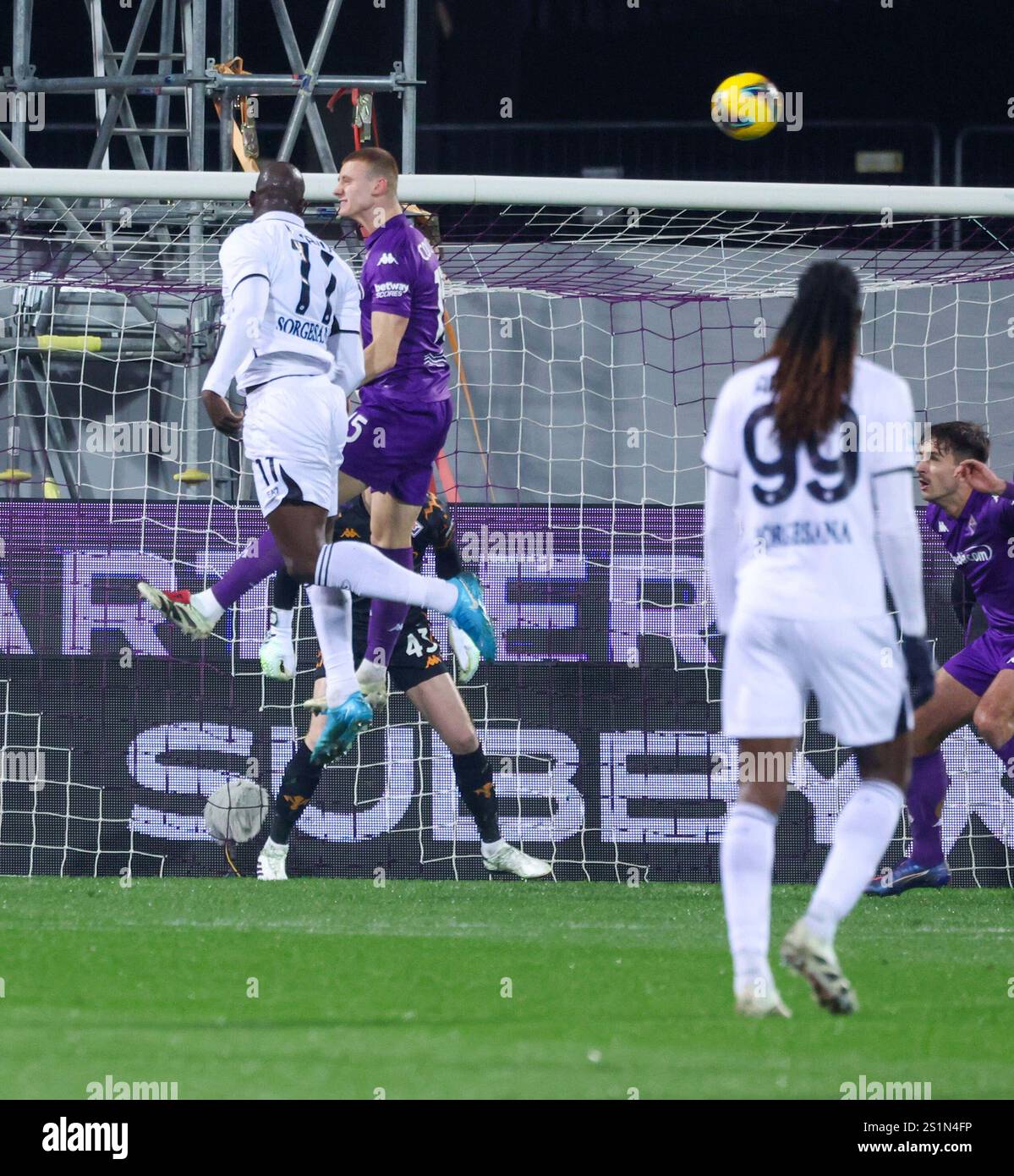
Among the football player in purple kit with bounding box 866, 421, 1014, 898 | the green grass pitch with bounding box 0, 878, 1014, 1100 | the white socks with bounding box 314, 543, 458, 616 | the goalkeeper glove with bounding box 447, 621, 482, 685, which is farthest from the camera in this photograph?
the goalkeeper glove with bounding box 447, 621, 482, 685

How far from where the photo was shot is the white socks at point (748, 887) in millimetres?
4523

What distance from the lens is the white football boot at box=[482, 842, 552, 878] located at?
854 cm

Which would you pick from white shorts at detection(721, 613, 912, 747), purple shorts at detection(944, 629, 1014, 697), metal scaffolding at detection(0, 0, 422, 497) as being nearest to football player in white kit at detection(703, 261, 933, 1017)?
white shorts at detection(721, 613, 912, 747)

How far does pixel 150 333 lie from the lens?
37.8 ft

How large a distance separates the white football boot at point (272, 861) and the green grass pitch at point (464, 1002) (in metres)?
0.90

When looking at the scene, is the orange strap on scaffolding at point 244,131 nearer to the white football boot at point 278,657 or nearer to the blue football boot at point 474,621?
the white football boot at point 278,657

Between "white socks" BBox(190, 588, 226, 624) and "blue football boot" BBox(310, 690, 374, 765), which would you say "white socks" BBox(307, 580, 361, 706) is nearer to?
"blue football boot" BBox(310, 690, 374, 765)

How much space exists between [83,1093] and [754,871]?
165cm

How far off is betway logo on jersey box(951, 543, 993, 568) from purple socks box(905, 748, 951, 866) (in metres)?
0.81

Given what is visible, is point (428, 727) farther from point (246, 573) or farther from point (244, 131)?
point (244, 131)

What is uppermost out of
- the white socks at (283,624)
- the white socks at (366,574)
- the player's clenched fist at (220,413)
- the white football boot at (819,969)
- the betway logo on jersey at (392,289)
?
the betway logo on jersey at (392,289)

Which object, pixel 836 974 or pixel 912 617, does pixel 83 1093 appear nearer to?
pixel 836 974

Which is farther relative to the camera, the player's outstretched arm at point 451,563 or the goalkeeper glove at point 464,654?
the goalkeeper glove at point 464,654

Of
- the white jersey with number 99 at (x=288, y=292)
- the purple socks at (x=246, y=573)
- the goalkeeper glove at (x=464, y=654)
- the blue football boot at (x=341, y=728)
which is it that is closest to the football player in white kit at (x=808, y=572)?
the blue football boot at (x=341, y=728)
